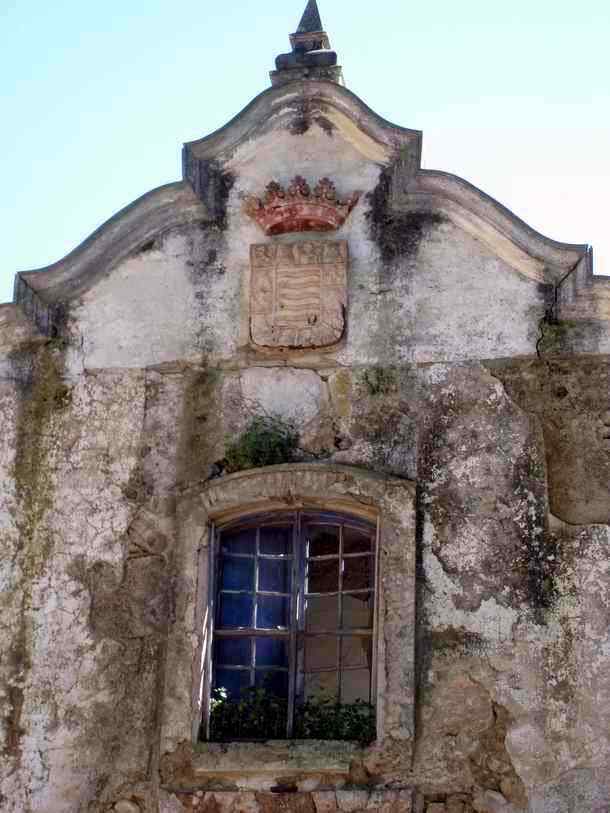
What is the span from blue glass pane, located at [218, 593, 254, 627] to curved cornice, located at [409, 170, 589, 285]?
2.78 m

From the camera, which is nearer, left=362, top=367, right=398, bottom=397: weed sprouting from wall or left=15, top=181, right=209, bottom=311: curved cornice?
left=362, top=367, right=398, bottom=397: weed sprouting from wall

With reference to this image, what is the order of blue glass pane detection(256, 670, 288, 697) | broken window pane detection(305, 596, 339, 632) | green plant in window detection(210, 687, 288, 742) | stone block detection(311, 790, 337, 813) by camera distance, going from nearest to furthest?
stone block detection(311, 790, 337, 813), green plant in window detection(210, 687, 288, 742), blue glass pane detection(256, 670, 288, 697), broken window pane detection(305, 596, 339, 632)

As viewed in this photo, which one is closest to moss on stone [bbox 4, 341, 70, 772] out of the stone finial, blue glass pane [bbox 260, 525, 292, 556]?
blue glass pane [bbox 260, 525, 292, 556]

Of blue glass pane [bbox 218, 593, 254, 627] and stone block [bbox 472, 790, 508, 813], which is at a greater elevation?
blue glass pane [bbox 218, 593, 254, 627]

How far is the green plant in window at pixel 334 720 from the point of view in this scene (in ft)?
30.0

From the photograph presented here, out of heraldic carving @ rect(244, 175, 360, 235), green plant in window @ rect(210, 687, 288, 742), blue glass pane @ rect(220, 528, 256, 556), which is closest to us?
green plant in window @ rect(210, 687, 288, 742)

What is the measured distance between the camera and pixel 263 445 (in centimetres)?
974

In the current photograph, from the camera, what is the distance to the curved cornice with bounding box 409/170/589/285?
978 cm

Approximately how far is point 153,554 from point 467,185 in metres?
3.16

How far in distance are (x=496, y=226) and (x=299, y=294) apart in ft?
4.47

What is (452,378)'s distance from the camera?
9719 mm

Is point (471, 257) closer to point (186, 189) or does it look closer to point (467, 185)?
point (467, 185)

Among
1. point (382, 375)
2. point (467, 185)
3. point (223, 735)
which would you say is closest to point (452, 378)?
point (382, 375)

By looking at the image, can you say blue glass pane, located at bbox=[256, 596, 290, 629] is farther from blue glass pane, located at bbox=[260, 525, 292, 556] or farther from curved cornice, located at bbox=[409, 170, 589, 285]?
curved cornice, located at bbox=[409, 170, 589, 285]
